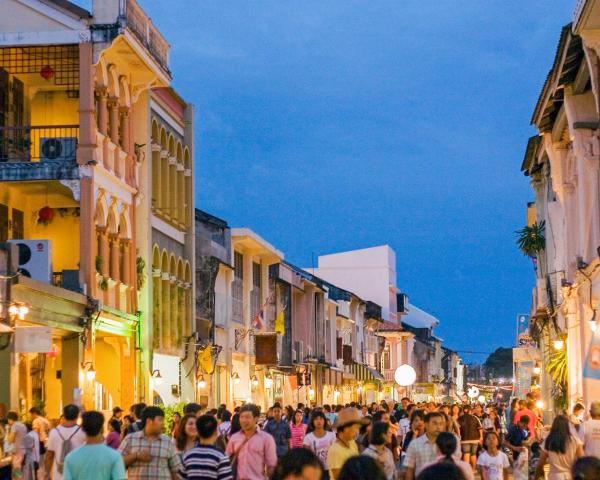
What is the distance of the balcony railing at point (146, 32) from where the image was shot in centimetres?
3338

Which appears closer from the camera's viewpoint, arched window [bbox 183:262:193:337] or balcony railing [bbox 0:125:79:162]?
balcony railing [bbox 0:125:79:162]

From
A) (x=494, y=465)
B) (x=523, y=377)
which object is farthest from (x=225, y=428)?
(x=523, y=377)

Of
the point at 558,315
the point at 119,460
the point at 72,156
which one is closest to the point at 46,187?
the point at 72,156

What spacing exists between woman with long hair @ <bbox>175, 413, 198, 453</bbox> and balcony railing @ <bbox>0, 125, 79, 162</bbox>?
56.7ft

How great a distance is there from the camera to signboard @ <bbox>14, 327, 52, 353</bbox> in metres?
25.0

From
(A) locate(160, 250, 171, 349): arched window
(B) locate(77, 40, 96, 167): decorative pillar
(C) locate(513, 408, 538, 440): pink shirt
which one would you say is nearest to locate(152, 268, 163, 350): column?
(A) locate(160, 250, 171, 349): arched window

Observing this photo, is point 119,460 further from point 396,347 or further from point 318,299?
point 396,347

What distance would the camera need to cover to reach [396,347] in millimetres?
106625

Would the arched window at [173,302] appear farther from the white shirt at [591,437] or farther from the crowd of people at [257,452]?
the white shirt at [591,437]

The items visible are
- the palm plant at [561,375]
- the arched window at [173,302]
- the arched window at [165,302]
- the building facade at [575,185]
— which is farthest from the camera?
the arched window at [173,302]

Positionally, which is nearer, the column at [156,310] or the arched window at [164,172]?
the column at [156,310]

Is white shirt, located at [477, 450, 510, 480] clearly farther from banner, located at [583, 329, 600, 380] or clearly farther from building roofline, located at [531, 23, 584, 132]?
building roofline, located at [531, 23, 584, 132]

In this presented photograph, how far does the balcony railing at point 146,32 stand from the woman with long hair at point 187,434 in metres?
19.1

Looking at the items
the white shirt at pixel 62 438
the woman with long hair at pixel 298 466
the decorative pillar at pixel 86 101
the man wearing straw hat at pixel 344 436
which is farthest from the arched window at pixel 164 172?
the woman with long hair at pixel 298 466
